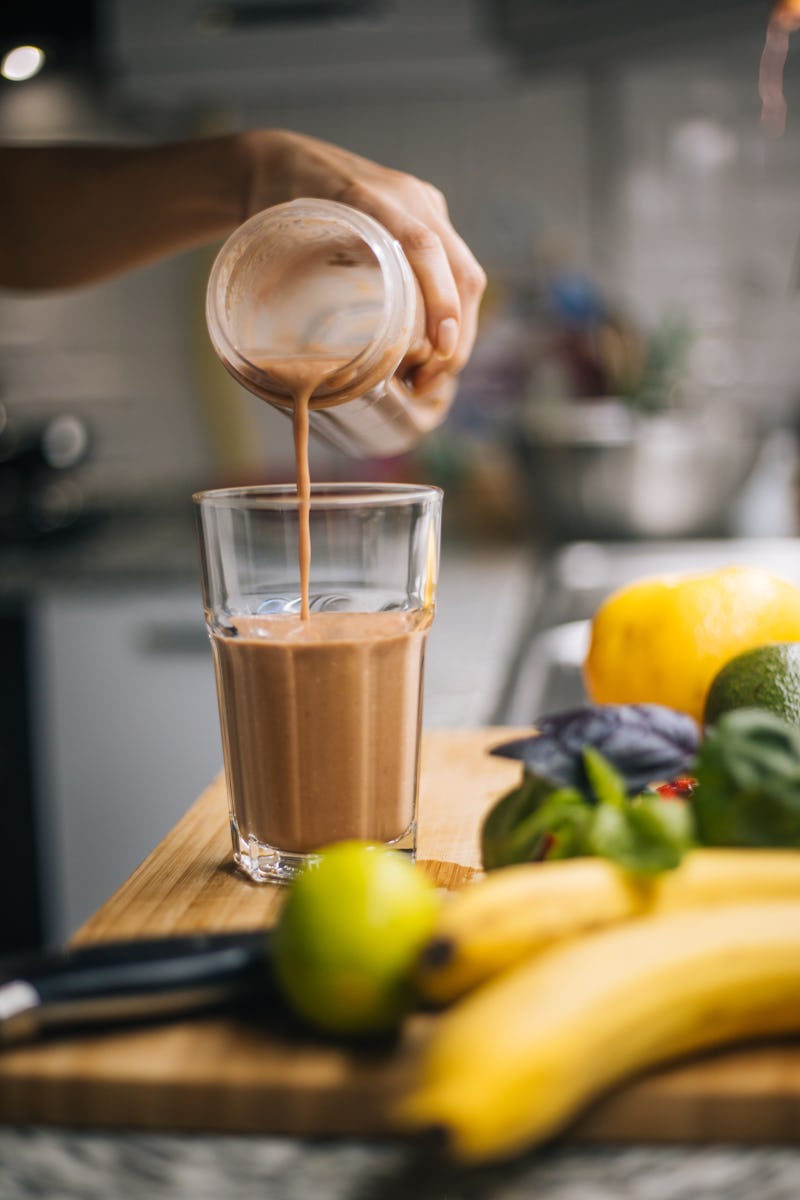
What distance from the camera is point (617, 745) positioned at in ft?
1.87

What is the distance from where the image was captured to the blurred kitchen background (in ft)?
6.68

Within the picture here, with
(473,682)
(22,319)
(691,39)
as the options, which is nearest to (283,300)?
(473,682)

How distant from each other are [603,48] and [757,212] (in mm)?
622

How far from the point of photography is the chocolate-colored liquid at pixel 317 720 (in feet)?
2.24

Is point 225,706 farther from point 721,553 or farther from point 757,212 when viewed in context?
point 757,212

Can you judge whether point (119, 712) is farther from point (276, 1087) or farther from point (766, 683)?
point (276, 1087)

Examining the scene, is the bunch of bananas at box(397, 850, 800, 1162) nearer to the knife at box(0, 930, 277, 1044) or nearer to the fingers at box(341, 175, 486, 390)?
the knife at box(0, 930, 277, 1044)

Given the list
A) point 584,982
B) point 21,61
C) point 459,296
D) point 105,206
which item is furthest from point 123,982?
point 21,61

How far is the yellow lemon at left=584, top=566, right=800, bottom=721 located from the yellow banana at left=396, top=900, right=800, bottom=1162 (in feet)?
1.18

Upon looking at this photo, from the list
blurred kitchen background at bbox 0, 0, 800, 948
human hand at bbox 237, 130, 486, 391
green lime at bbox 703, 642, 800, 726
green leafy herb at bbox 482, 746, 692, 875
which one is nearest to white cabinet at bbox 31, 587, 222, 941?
blurred kitchen background at bbox 0, 0, 800, 948

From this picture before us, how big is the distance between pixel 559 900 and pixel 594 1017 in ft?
0.24

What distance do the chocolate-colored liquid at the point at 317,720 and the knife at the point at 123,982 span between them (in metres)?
0.19

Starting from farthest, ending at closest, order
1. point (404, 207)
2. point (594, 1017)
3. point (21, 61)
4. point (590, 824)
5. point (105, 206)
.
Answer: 1. point (21, 61)
2. point (105, 206)
3. point (404, 207)
4. point (590, 824)
5. point (594, 1017)

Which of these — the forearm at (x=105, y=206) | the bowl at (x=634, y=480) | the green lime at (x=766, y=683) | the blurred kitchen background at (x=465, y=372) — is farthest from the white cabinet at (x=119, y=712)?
the green lime at (x=766, y=683)
